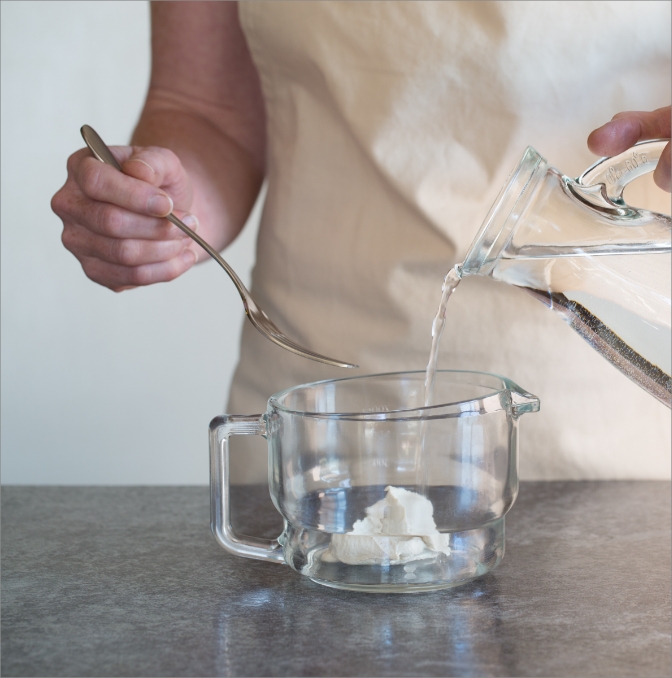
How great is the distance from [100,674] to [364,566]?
137 millimetres

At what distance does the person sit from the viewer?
2.29 feet

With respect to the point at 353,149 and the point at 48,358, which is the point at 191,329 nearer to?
the point at 48,358

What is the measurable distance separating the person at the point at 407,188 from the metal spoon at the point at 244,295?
0.06 feet

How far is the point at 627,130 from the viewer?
533mm

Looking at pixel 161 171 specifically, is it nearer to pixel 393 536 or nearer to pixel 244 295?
pixel 244 295

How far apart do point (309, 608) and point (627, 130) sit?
34 cm

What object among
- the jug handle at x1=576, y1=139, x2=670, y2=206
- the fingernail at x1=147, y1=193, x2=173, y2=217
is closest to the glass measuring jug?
the jug handle at x1=576, y1=139, x2=670, y2=206

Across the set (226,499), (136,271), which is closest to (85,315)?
(136,271)

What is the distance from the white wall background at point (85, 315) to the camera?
1.95 metres

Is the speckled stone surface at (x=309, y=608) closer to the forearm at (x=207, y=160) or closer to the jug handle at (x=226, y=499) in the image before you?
the jug handle at (x=226, y=499)

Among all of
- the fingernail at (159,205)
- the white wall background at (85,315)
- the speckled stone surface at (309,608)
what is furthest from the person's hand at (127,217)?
the white wall background at (85,315)

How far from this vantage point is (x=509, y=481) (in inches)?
18.0

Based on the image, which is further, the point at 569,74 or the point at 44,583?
the point at 569,74

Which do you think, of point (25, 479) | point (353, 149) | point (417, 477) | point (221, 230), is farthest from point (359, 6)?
point (25, 479)
